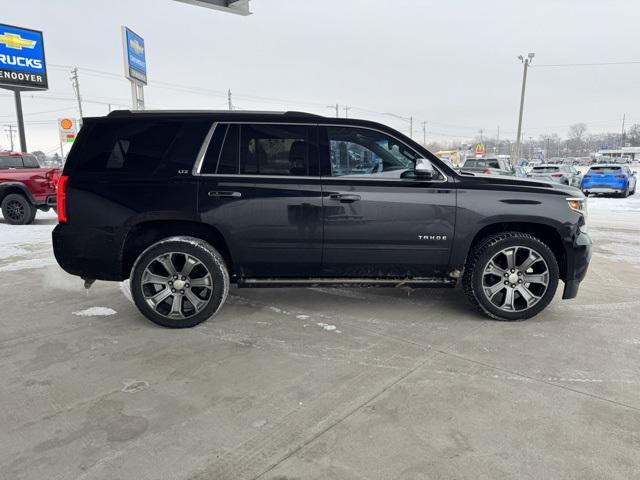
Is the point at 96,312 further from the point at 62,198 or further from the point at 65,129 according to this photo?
the point at 65,129

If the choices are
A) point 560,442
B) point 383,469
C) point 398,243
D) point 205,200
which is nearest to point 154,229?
point 205,200

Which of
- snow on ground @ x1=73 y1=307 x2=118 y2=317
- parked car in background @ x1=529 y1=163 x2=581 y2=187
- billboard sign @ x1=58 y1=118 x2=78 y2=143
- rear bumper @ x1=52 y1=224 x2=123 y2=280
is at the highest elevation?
billboard sign @ x1=58 y1=118 x2=78 y2=143

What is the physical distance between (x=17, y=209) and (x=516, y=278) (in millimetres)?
11495

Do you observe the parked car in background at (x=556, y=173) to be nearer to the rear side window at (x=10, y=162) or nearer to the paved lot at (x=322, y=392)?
the paved lot at (x=322, y=392)

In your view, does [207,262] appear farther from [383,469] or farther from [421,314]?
[383,469]

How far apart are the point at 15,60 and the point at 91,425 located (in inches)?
891

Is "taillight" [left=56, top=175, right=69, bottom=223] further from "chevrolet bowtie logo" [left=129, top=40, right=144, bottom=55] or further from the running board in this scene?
"chevrolet bowtie logo" [left=129, top=40, right=144, bottom=55]

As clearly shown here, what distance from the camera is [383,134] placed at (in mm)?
4344

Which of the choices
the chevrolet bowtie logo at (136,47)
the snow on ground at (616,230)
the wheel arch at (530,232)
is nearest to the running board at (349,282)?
the wheel arch at (530,232)

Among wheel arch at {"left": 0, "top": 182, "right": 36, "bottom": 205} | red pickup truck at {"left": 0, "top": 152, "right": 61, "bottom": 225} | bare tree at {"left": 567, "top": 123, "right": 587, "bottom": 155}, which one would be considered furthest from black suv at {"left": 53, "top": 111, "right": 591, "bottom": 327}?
bare tree at {"left": 567, "top": 123, "right": 587, "bottom": 155}

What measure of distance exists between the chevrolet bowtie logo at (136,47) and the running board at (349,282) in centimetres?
1041

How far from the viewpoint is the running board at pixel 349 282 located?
437 cm

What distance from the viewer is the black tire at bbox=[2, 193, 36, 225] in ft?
36.2

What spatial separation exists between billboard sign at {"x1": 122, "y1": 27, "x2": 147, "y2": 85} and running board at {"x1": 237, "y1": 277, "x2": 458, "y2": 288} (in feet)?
31.5
